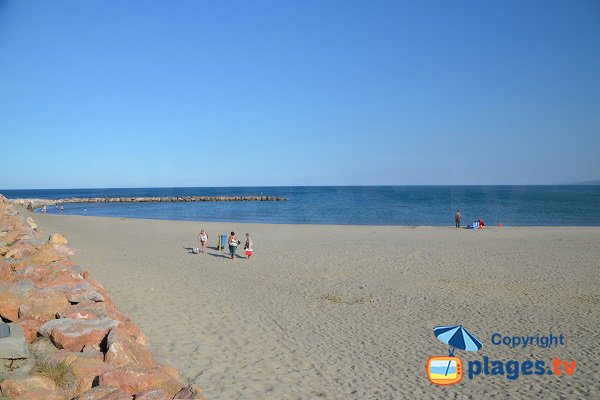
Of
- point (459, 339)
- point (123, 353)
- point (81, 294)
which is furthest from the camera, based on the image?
point (459, 339)

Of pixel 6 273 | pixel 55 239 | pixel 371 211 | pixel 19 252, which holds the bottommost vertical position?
pixel 371 211

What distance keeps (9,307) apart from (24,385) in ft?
8.44

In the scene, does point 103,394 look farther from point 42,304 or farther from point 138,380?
point 42,304

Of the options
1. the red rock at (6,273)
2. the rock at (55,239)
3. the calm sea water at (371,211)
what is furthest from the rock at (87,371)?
the calm sea water at (371,211)

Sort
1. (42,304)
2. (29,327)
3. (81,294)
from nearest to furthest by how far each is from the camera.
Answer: (29,327)
(42,304)
(81,294)

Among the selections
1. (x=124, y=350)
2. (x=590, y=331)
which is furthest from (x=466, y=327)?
(x=124, y=350)

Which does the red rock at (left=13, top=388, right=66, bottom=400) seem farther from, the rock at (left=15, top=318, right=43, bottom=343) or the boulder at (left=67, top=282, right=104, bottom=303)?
the boulder at (left=67, top=282, right=104, bottom=303)

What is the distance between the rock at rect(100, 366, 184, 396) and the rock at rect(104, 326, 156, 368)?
0.53m

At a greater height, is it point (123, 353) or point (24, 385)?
point (24, 385)

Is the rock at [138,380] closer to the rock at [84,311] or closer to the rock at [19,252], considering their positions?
the rock at [84,311]

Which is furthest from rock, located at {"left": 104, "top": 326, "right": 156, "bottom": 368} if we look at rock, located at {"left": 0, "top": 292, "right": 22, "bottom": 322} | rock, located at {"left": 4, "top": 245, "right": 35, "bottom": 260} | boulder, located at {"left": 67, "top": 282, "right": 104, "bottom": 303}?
rock, located at {"left": 4, "top": 245, "right": 35, "bottom": 260}

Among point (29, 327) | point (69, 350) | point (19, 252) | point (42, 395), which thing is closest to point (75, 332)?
point (69, 350)

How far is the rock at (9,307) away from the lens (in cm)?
596

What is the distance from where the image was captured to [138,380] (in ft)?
14.5
